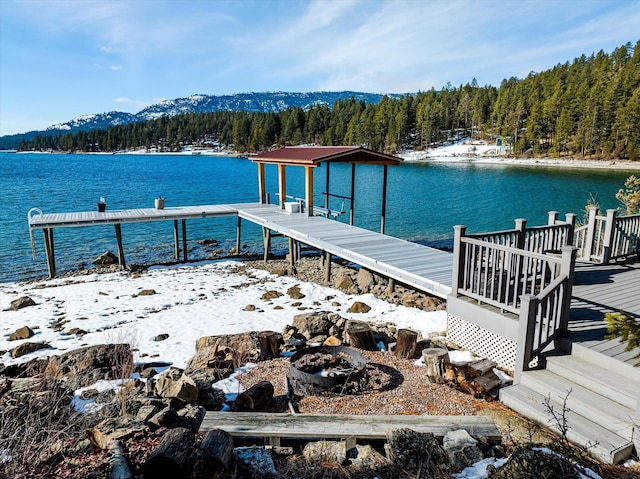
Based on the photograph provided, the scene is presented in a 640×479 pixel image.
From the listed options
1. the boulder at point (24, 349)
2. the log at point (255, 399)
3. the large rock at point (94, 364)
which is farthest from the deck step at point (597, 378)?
the boulder at point (24, 349)

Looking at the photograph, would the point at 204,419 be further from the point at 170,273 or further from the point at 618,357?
the point at 170,273

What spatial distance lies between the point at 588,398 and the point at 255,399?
3.88m

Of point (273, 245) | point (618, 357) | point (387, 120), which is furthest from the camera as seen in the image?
point (387, 120)

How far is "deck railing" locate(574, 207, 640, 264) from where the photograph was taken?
28.7 feet

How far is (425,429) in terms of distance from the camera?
4.38 meters

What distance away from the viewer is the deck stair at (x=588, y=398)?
4164 mm

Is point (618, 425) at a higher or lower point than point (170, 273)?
higher

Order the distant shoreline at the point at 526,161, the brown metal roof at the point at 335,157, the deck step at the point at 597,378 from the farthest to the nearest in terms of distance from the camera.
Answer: the distant shoreline at the point at 526,161 → the brown metal roof at the point at 335,157 → the deck step at the point at 597,378

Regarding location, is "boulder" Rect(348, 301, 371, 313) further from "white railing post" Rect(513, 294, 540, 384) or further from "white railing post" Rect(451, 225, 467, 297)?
"white railing post" Rect(513, 294, 540, 384)

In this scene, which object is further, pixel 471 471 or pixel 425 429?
pixel 425 429

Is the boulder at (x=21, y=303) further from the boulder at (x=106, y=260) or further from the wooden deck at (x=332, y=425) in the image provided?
the wooden deck at (x=332, y=425)

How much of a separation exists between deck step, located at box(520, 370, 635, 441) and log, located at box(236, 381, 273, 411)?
3298mm

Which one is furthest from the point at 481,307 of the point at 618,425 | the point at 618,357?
the point at 618,425

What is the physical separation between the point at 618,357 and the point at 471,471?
256cm
